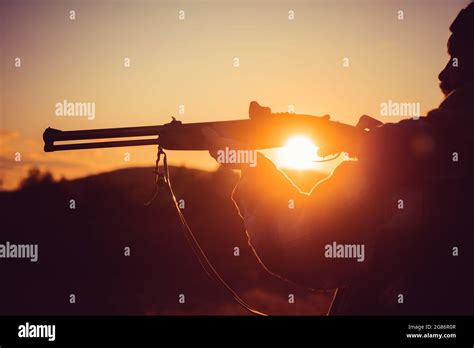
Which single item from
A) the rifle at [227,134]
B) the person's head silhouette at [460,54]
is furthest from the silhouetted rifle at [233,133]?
the person's head silhouette at [460,54]

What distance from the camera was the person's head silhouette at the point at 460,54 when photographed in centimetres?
250

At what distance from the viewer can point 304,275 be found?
235cm

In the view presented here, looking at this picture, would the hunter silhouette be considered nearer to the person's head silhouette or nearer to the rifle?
the person's head silhouette

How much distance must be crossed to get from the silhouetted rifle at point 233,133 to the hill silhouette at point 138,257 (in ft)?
49.2

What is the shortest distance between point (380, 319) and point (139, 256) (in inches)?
966

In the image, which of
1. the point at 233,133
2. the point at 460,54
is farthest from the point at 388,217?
the point at 233,133

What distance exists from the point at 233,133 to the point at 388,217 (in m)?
1.47

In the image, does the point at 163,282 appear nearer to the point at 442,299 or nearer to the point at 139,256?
the point at 139,256

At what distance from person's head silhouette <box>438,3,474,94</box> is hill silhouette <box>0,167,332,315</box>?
17.1 metres

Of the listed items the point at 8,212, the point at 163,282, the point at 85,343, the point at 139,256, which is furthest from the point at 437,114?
the point at 139,256

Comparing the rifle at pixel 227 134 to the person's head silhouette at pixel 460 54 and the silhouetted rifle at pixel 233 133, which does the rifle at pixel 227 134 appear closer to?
the silhouetted rifle at pixel 233 133

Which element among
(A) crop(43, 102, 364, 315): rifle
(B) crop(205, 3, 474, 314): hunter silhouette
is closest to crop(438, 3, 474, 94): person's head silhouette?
(B) crop(205, 3, 474, 314): hunter silhouette

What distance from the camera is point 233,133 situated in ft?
11.8

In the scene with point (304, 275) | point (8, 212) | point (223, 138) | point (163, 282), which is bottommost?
point (163, 282)
